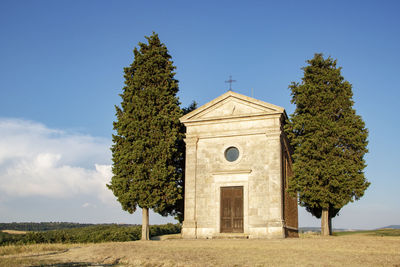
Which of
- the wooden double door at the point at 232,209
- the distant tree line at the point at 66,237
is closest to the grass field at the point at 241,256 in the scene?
the distant tree line at the point at 66,237

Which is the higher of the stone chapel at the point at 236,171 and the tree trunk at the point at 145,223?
the stone chapel at the point at 236,171

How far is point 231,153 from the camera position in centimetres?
2445

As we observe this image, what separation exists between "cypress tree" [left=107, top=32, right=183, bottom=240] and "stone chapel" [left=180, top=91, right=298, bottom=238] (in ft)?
4.46

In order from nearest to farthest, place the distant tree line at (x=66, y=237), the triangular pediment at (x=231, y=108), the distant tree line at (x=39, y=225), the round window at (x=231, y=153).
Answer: the distant tree line at (x=66, y=237) → the triangular pediment at (x=231, y=108) → the round window at (x=231, y=153) → the distant tree line at (x=39, y=225)

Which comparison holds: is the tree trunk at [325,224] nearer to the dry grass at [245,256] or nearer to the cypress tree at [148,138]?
the dry grass at [245,256]

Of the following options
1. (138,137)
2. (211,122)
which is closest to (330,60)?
(211,122)

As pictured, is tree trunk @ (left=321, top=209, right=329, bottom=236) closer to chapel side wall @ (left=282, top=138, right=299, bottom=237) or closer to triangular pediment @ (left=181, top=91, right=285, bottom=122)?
chapel side wall @ (left=282, top=138, right=299, bottom=237)

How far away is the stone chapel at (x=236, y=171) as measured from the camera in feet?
73.9

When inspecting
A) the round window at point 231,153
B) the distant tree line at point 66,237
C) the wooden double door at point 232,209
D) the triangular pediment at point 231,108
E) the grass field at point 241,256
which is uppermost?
the triangular pediment at point 231,108

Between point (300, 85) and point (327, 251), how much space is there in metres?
14.1

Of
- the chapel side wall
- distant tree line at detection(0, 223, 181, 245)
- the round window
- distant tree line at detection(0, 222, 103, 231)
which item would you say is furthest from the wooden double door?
distant tree line at detection(0, 222, 103, 231)

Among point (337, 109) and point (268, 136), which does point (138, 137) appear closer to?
point (268, 136)

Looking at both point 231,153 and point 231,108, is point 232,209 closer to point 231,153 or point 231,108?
point 231,153

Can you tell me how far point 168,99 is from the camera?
26.0 meters
